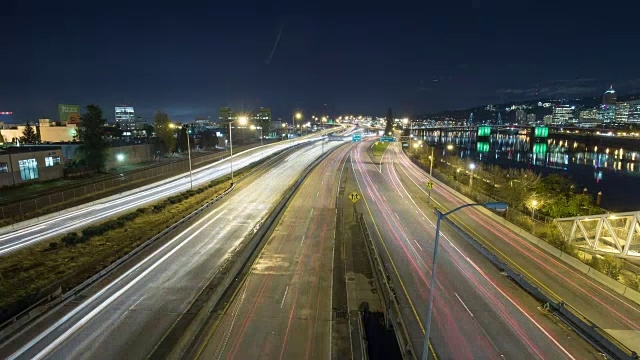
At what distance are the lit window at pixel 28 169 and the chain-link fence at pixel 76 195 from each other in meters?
8.39

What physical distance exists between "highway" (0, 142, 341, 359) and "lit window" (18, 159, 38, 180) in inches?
1364

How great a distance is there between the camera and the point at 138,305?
19.1 m

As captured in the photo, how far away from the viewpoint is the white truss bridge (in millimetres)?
24047

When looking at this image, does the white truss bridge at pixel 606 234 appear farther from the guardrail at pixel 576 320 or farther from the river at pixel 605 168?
the river at pixel 605 168

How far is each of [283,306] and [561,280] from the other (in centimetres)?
1963

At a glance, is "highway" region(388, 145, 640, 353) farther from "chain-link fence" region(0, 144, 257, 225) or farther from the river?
"chain-link fence" region(0, 144, 257, 225)

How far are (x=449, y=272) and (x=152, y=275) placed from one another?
20.8m

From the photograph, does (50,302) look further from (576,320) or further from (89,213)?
(576,320)

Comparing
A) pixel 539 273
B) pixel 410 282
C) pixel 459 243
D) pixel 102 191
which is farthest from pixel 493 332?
pixel 102 191

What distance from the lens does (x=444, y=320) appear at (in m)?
18.8

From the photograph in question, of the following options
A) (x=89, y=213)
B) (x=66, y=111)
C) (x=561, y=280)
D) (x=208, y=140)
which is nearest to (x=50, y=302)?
(x=89, y=213)

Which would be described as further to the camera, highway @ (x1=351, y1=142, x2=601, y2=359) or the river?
the river

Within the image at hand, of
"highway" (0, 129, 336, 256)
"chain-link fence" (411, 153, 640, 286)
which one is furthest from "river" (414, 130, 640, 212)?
"highway" (0, 129, 336, 256)

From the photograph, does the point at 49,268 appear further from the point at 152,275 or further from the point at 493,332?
the point at 493,332
